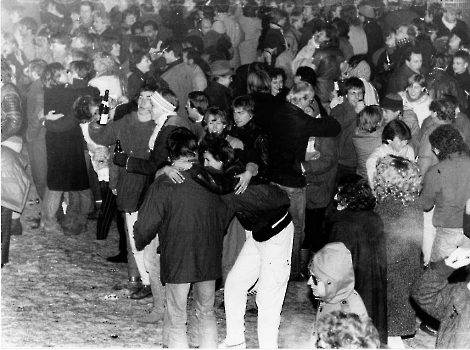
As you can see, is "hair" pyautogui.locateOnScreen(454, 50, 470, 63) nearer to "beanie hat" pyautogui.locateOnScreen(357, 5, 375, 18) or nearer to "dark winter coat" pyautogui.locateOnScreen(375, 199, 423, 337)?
"beanie hat" pyautogui.locateOnScreen(357, 5, 375, 18)

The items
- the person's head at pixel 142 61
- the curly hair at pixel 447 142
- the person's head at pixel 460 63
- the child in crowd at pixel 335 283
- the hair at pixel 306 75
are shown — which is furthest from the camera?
the person's head at pixel 460 63

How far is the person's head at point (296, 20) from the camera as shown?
14.2 meters

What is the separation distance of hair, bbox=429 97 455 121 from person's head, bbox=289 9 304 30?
19.7 feet

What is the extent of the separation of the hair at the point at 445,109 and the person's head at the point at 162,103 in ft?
8.63

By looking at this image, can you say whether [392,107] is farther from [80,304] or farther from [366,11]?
[366,11]

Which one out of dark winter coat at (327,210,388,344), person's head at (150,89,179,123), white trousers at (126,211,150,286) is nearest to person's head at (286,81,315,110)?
person's head at (150,89,179,123)

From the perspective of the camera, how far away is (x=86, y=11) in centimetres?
1445

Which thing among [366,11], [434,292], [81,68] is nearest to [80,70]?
[81,68]

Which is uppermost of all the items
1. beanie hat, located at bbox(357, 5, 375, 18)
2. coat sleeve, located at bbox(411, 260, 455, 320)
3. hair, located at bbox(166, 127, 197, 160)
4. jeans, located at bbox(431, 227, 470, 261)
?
beanie hat, located at bbox(357, 5, 375, 18)

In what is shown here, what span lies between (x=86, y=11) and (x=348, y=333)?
37.3 feet

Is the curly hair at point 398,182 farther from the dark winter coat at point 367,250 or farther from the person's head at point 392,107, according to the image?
the person's head at point 392,107

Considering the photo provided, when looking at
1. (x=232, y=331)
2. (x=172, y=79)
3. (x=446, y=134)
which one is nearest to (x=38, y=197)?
(x=172, y=79)

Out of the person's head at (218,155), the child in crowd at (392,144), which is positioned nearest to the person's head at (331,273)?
the person's head at (218,155)

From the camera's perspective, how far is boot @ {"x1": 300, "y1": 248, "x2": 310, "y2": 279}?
344 inches
